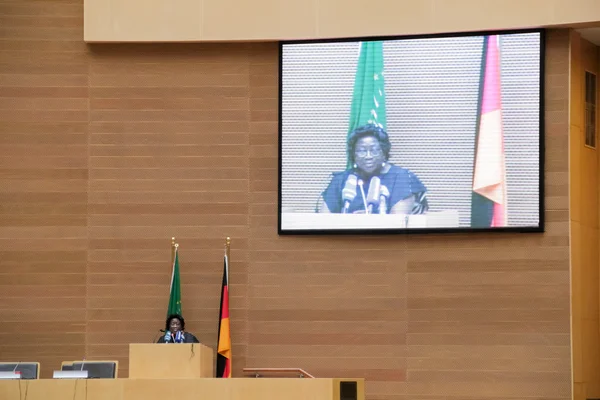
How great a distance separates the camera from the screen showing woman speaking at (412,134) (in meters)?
11.8

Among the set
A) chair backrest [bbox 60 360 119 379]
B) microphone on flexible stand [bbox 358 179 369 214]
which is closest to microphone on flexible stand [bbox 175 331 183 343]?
chair backrest [bbox 60 360 119 379]

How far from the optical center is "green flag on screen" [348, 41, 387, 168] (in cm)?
1212

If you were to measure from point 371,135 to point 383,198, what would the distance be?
2.14ft

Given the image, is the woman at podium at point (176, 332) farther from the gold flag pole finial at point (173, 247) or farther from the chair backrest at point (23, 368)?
the chair backrest at point (23, 368)

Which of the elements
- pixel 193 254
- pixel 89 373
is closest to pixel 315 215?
pixel 193 254

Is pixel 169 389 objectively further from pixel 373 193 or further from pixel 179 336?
pixel 373 193

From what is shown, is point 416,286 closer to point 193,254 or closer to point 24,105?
point 193,254

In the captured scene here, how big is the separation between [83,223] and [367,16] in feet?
11.7

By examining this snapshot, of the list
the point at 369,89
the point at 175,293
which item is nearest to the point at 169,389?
the point at 175,293

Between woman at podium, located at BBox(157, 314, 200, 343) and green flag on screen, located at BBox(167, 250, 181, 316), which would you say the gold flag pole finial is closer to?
green flag on screen, located at BBox(167, 250, 181, 316)

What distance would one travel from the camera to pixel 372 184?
39.5 ft

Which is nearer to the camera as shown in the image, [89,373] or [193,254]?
[89,373]

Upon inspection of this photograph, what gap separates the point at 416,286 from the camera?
38.9ft

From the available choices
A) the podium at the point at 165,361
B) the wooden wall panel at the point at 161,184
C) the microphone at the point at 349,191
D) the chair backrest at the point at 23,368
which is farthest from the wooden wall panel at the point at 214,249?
the podium at the point at 165,361
